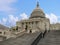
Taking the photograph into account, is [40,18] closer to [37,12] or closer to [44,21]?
[44,21]

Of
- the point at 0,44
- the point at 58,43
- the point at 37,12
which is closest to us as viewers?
the point at 58,43

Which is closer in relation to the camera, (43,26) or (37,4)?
(43,26)

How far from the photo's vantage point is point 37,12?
72438 mm

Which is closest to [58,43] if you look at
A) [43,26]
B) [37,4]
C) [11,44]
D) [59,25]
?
[11,44]

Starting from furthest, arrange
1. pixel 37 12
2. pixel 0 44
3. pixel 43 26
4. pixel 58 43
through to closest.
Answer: pixel 37 12 → pixel 43 26 → pixel 0 44 → pixel 58 43

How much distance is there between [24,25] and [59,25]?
38.0 ft

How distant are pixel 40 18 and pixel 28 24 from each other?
4.30 metres

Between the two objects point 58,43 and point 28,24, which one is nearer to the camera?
point 58,43

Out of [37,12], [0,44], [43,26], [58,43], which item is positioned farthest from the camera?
[37,12]

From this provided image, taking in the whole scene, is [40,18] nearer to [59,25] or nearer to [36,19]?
[36,19]

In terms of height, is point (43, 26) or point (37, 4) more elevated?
point (37, 4)

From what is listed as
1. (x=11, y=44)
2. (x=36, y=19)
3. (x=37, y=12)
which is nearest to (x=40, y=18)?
(x=36, y=19)

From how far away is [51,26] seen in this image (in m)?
67.8

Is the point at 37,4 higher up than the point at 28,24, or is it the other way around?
the point at 37,4
